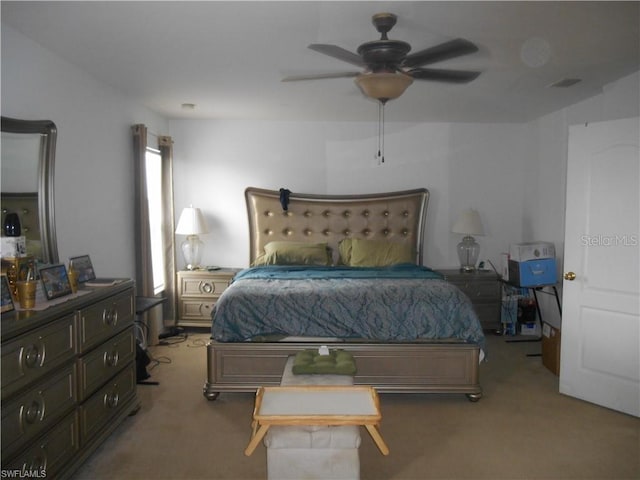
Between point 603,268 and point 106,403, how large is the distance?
3.34 m

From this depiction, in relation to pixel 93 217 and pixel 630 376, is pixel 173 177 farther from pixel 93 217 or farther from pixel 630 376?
pixel 630 376

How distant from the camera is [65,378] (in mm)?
2281

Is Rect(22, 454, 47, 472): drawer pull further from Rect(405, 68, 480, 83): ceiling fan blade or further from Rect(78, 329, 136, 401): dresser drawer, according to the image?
Rect(405, 68, 480, 83): ceiling fan blade

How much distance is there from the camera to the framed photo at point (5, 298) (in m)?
2.03

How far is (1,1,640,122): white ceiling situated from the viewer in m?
2.43

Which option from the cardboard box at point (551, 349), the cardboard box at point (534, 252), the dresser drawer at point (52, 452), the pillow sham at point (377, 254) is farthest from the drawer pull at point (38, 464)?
the cardboard box at point (534, 252)

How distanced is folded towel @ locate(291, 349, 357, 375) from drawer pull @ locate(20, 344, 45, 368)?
1243 mm

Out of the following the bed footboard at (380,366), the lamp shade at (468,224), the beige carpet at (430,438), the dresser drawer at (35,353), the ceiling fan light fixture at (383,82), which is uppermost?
the ceiling fan light fixture at (383,82)

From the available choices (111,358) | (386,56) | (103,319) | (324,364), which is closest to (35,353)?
(103,319)

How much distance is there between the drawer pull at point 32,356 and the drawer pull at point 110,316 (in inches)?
21.5

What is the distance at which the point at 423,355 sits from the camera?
3.42 metres

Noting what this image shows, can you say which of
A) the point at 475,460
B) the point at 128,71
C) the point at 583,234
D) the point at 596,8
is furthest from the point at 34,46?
the point at 583,234

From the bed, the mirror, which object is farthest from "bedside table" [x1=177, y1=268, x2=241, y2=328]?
the mirror

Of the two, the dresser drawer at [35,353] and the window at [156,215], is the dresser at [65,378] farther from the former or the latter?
the window at [156,215]
